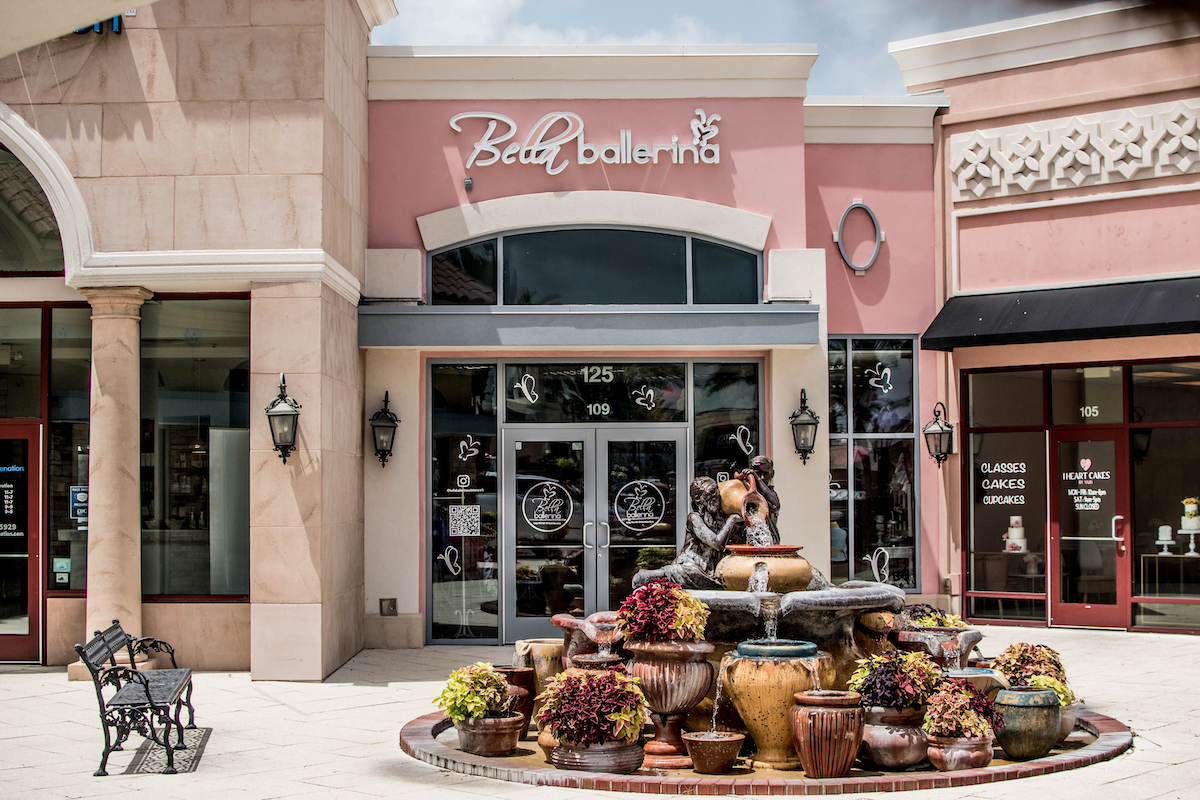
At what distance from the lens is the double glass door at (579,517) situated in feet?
45.6

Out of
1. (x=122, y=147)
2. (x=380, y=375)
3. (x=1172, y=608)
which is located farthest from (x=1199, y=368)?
(x=122, y=147)

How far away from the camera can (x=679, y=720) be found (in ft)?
26.3

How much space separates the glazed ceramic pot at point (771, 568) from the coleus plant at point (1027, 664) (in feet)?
5.35

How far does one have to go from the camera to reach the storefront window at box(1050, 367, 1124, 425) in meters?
14.5

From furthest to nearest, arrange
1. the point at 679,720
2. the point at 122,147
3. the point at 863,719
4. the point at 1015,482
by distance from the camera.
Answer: the point at 1015,482 < the point at 122,147 < the point at 679,720 < the point at 863,719

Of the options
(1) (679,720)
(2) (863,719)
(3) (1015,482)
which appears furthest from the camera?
(3) (1015,482)

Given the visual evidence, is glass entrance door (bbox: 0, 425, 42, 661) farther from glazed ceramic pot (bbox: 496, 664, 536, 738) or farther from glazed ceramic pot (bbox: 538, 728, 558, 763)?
glazed ceramic pot (bbox: 538, 728, 558, 763)

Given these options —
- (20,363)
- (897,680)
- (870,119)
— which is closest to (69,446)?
(20,363)

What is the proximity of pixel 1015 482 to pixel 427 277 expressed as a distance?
8046 millimetres

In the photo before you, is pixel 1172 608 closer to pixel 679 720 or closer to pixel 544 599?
pixel 544 599

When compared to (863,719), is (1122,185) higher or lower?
higher

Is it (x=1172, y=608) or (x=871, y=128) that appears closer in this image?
(x=1172, y=608)

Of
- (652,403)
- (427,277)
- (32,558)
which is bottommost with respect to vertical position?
(32,558)

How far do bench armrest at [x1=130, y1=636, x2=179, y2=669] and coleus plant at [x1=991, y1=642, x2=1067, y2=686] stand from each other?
7.18 metres
